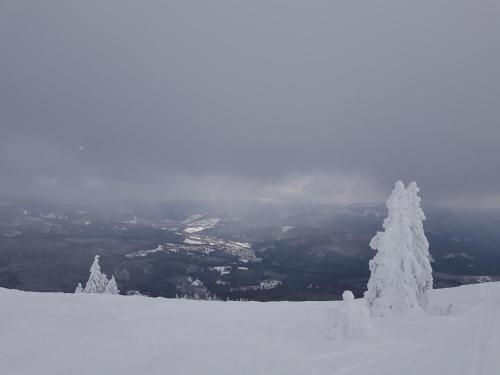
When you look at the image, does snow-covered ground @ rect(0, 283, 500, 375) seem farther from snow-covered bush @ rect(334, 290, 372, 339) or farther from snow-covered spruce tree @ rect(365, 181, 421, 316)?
snow-covered spruce tree @ rect(365, 181, 421, 316)

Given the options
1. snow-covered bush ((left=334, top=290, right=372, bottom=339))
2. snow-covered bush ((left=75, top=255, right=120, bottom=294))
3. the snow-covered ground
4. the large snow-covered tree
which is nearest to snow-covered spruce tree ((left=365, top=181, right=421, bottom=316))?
the large snow-covered tree

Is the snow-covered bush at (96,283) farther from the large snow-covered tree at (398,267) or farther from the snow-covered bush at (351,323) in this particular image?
the snow-covered bush at (351,323)

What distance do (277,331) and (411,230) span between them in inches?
731

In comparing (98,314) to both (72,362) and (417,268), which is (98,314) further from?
(417,268)

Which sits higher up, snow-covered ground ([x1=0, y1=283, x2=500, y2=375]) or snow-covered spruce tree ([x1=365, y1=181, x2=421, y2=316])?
snow-covered spruce tree ([x1=365, y1=181, x2=421, y2=316])

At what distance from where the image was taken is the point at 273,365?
35.2 feet

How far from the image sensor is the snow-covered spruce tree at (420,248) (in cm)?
2719

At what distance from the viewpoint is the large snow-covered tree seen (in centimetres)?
2502

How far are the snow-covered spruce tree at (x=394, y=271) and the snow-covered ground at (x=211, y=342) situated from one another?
571 centimetres

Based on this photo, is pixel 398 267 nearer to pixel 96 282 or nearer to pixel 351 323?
pixel 351 323

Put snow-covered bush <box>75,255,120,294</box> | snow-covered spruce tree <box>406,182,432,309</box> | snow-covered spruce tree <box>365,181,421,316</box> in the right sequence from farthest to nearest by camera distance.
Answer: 1. snow-covered bush <box>75,255,120,294</box>
2. snow-covered spruce tree <box>406,182,432,309</box>
3. snow-covered spruce tree <box>365,181,421,316</box>

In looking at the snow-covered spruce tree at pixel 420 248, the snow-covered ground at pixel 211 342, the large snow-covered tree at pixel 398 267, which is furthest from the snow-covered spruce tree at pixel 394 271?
the snow-covered ground at pixel 211 342

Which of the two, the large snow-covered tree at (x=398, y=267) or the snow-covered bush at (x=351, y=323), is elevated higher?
Result: the large snow-covered tree at (x=398, y=267)

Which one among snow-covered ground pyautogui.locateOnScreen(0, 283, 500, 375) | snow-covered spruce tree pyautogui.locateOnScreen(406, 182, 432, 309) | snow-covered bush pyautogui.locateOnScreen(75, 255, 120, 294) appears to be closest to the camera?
snow-covered ground pyautogui.locateOnScreen(0, 283, 500, 375)
